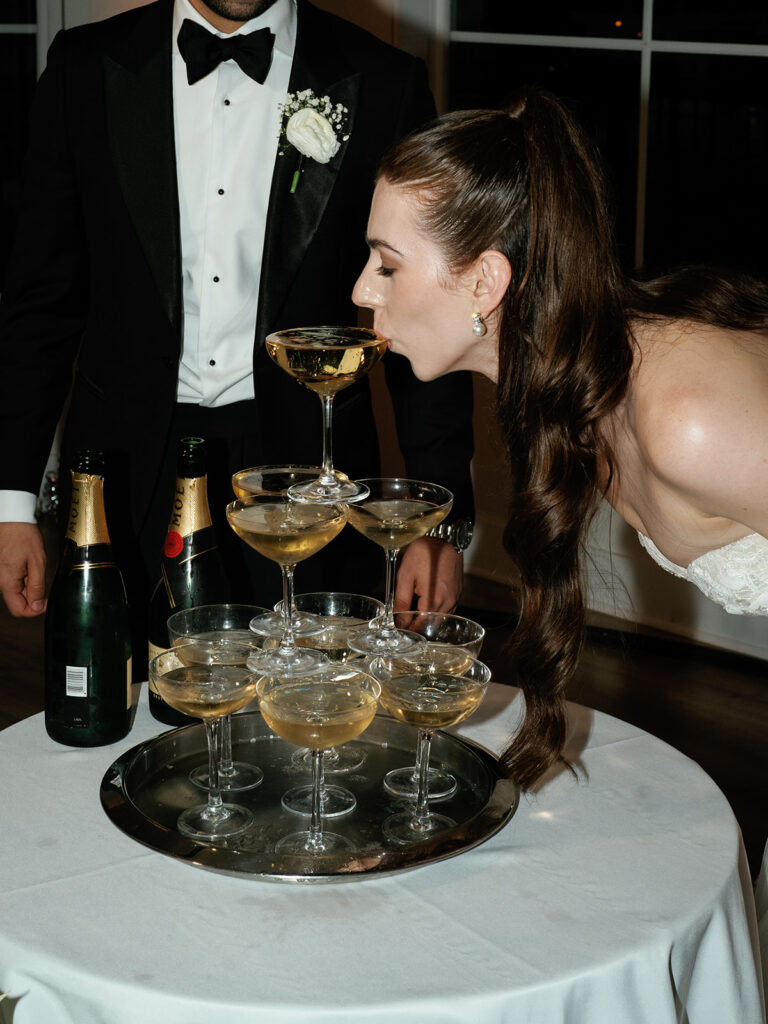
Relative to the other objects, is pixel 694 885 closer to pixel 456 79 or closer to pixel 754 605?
pixel 754 605

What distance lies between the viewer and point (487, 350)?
194 cm

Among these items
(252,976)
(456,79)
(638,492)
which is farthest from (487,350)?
(456,79)

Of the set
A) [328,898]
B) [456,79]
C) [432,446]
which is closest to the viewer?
[328,898]

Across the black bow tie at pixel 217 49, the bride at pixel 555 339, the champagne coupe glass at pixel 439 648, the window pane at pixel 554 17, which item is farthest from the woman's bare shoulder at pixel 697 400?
the window pane at pixel 554 17

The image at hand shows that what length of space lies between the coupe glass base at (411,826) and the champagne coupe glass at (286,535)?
0.21m

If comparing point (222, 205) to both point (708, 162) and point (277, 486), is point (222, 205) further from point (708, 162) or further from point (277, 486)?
point (708, 162)

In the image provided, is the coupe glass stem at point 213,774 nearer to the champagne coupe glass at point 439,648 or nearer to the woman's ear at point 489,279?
the champagne coupe glass at point 439,648

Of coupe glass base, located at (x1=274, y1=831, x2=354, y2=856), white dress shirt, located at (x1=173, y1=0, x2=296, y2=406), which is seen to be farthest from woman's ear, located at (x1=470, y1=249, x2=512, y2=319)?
coupe glass base, located at (x1=274, y1=831, x2=354, y2=856)

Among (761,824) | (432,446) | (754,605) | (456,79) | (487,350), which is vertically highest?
(456,79)

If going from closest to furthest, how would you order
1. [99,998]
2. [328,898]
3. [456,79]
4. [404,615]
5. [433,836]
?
[99,998], [328,898], [433,836], [404,615], [456,79]

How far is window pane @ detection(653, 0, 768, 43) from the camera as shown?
4.42 metres

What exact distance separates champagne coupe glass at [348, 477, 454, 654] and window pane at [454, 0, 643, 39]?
3.63 meters

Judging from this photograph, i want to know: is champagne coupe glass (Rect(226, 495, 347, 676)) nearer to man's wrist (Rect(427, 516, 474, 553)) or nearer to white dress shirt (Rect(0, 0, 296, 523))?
man's wrist (Rect(427, 516, 474, 553))

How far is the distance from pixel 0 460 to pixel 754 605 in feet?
4.66
